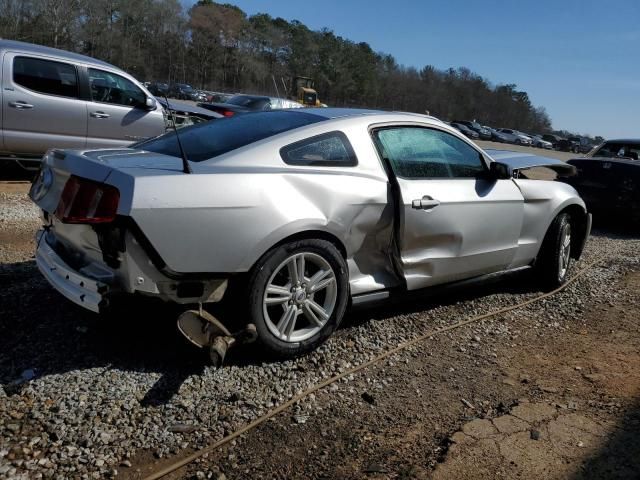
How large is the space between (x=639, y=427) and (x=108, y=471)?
8.65 feet

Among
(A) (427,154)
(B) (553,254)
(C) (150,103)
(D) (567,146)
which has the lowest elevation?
(B) (553,254)

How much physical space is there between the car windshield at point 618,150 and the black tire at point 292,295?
26.6ft

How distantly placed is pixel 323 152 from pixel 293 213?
1.90ft

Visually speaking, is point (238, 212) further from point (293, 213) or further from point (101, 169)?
point (101, 169)

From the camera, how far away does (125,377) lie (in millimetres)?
3047

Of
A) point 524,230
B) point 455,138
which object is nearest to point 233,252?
point 455,138

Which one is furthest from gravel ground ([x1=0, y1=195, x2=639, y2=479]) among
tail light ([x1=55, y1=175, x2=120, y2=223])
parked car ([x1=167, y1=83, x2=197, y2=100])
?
parked car ([x1=167, y1=83, x2=197, y2=100])

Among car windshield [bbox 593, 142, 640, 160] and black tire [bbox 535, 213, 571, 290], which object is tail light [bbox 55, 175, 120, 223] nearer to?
black tire [bbox 535, 213, 571, 290]

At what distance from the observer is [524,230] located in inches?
190

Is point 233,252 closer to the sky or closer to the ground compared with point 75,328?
closer to the sky

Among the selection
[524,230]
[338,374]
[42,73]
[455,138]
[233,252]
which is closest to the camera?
[233,252]

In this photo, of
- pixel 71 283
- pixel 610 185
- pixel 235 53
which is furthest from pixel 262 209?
pixel 235 53

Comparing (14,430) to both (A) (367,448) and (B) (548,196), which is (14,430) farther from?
(B) (548,196)

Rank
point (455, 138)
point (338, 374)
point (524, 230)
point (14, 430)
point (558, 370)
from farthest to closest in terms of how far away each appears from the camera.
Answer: point (524, 230), point (455, 138), point (558, 370), point (338, 374), point (14, 430)
